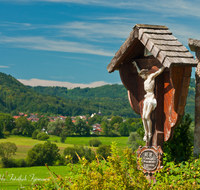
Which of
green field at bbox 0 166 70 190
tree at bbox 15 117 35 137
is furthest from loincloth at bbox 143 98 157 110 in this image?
tree at bbox 15 117 35 137

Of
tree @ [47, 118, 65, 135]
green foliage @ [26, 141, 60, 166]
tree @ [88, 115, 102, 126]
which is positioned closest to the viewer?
green foliage @ [26, 141, 60, 166]

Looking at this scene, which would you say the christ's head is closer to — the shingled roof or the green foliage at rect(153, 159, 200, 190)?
the shingled roof

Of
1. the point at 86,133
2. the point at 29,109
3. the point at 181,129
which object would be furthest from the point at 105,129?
the point at 181,129

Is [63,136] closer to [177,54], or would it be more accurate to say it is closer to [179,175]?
[179,175]

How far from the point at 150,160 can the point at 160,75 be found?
166 centimetres

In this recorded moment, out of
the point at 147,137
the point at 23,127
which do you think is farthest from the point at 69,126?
the point at 147,137

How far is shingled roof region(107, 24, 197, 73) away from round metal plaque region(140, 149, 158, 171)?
5.83 ft

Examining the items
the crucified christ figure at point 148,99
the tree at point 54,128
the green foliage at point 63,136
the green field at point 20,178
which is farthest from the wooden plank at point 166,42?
the tree at point 54,128

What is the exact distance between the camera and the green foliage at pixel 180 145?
21.2ft

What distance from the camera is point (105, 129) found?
309ft

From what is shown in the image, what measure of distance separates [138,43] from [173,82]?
3.76ft

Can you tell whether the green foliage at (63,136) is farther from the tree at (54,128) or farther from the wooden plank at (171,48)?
the wooden plank at (171,48)

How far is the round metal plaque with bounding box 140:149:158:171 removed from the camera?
5156 mm

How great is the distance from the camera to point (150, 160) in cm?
520
